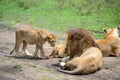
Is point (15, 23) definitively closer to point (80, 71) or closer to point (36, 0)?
point (36, 0)

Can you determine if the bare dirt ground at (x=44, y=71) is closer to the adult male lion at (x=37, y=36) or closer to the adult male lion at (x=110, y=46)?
the adult male lion at (x=110, y=46)

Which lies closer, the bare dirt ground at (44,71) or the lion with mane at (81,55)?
the bare dirt ground at (44,71)

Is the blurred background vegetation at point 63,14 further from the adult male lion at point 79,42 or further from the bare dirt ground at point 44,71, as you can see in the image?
the adult male lion at point 79,42

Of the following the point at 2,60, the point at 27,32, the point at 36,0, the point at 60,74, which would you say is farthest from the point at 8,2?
the point at 60,74

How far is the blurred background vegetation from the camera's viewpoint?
18219mm

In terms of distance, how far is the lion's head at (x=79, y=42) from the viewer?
10602 millimetres

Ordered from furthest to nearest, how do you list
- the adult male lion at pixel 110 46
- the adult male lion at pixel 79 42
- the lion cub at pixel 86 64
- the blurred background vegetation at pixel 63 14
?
1. the blurred background vegetation at pixel 63 14
2. the adult male lion at pixel 110 46
3. the adult male lion at pixel 79 42
4. the lion cub at pixel 86 64

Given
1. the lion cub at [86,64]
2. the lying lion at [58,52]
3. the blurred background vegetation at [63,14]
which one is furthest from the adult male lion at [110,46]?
the blurred background vegetation at [63,14]

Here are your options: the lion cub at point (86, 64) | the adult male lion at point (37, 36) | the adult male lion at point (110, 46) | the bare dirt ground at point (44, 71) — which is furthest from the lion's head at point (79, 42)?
the adult male lion at point (37, 36)

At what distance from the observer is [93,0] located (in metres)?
21.5

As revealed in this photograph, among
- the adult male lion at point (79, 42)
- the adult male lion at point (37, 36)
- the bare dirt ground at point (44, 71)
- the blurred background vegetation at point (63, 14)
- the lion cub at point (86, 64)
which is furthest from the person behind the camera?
the blurred background vegetation at point (63, 14)

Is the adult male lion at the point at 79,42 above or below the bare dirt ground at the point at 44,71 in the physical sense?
above

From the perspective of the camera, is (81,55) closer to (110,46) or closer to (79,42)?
(79,42)

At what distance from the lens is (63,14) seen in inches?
783
